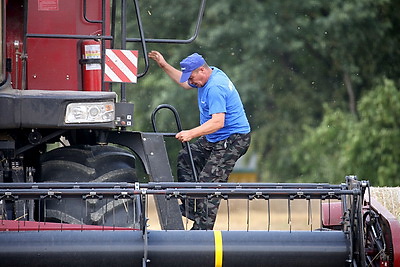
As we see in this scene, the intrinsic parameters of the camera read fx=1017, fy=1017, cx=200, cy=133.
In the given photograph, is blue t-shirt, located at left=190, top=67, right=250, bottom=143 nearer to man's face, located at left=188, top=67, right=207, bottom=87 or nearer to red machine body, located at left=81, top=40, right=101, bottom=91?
man's face, located at left=188, top=67, right=207, bottom=87

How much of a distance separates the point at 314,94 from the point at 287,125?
3.32ft

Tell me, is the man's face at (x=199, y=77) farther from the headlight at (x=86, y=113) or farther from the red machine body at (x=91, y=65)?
the headlight at (x=86, y=113)

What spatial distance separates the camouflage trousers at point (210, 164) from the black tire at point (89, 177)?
29.7 inches

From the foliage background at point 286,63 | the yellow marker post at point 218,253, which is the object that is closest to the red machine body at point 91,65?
the yellow marker post at point 218,253

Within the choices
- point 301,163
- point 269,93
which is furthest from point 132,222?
point 269,93

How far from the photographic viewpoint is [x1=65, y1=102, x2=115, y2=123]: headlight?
6.34 metres

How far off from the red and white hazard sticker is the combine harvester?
0.04 ft

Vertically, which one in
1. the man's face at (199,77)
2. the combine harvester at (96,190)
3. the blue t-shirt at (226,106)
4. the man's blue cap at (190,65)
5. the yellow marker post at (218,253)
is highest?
the man's blue cap at (190,65)

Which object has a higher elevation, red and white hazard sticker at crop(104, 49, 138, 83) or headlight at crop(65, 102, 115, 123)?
red and white hazard sticker at crop(104, 49, 138, 83)

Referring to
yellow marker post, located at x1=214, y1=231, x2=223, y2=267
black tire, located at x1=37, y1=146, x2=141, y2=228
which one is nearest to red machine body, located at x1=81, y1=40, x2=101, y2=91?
black tire, located at x1=37, y1=146, x2=141, y2=228

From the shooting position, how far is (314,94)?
21859 millimetres

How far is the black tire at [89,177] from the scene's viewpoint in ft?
20.9

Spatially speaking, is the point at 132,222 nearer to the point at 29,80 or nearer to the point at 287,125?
the point at 29,80

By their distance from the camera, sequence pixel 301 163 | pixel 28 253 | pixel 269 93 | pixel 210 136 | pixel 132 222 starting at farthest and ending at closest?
pixel 269 93 → pixel 301 163 → pixel 210 136 → pixel 132 222 → pixel 28 253
